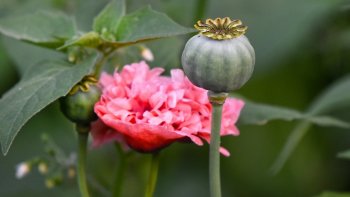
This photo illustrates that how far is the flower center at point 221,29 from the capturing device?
0.69 m

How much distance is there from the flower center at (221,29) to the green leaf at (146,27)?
9cm

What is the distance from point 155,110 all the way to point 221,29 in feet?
0.43

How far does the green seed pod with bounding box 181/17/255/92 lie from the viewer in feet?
2.24

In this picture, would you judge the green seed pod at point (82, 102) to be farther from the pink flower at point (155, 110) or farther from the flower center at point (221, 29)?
the flower center at point (221, 29)

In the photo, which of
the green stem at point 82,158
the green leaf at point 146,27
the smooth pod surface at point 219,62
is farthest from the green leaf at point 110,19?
the smooth pod surface at point 219,62

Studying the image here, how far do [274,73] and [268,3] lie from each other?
0.14 metres

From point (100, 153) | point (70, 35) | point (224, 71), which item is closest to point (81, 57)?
point (70, 35)

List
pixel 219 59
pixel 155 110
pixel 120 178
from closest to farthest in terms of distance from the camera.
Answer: pixel 219 59 → pixel 155 110 → pixel 120 178

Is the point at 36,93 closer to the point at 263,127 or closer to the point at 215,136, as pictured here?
the point at 215,136

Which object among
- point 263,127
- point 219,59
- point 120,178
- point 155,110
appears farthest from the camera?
point 263,127

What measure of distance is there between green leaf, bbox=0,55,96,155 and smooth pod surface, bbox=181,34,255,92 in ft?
0.53

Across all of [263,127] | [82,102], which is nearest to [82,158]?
[82,102]

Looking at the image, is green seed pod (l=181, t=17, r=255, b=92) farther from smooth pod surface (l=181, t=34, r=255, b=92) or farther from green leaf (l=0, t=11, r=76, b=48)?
green leaf (l=0, t=11, r=76, b=48)

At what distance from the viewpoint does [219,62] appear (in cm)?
68
